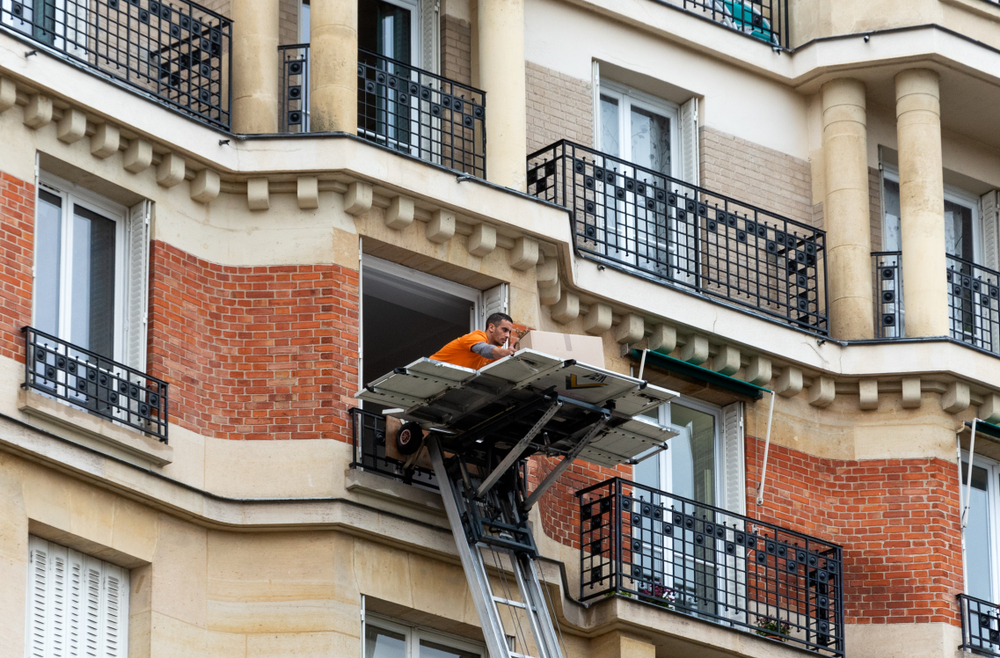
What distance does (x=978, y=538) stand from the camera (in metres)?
25.8

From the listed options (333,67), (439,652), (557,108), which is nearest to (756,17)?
(557,108)

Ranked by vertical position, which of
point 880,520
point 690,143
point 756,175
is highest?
point 690,143

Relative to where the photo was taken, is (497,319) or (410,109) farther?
(410,109)

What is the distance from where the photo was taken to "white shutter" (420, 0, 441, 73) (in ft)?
80.0

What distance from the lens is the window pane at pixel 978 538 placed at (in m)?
25.6

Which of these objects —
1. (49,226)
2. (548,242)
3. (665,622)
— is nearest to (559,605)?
(665,622)

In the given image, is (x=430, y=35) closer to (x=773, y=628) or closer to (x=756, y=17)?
(x=756, y=17)

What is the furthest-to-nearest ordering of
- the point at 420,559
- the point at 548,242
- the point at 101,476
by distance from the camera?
the point at 548,242
the point at 420,559
the point at 101,476

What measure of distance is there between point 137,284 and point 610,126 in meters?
6.11

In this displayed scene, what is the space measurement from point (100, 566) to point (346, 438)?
2.25 m

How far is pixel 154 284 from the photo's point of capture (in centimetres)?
2142

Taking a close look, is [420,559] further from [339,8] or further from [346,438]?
[339,8]

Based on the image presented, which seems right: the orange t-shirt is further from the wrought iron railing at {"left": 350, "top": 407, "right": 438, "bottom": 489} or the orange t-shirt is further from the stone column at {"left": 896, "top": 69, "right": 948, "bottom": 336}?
the stone column at {"left": 896, "top": 69, "right": 948, "bottom": 336}

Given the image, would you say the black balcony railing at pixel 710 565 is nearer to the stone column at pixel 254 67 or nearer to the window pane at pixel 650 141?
the window pane at pixel 650 141
